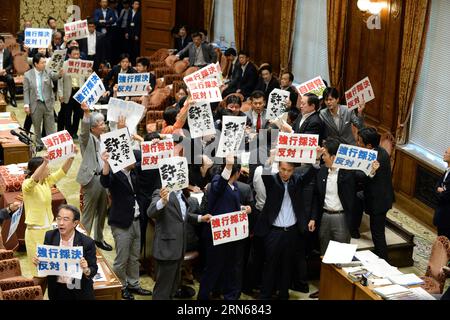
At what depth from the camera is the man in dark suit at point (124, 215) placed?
7438 mm

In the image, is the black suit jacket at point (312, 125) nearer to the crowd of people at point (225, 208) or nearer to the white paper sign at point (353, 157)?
the crowd of people at point (225, 208)

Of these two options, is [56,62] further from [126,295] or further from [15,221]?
[15,221]

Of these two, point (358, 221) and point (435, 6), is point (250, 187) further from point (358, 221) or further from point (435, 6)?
point (435, 6)

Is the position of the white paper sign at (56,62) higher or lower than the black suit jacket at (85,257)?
higher

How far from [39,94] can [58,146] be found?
4.34 m

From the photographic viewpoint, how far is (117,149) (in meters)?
7.31

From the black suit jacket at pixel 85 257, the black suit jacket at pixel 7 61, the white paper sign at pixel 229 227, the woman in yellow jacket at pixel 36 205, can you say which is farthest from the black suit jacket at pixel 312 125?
the black suit jacket at pixel 7 61

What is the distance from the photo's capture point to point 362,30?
454 inches

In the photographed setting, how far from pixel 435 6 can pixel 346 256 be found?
452cm

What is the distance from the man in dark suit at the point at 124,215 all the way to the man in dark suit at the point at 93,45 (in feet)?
29.1

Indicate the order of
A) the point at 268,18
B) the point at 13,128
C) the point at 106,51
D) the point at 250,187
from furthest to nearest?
the point at 106,51 < the point at 268,18 < the point at 13,128 < the point at 250,187

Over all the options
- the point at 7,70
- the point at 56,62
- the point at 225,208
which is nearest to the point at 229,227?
the point at 225,208

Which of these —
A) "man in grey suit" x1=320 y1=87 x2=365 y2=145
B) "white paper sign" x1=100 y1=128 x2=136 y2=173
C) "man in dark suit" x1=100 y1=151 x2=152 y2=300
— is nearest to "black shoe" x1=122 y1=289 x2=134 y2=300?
"man in dark suit" x1=100 y1=151 x2=152 y2=300

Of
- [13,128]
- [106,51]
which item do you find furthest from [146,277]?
[106,51]
